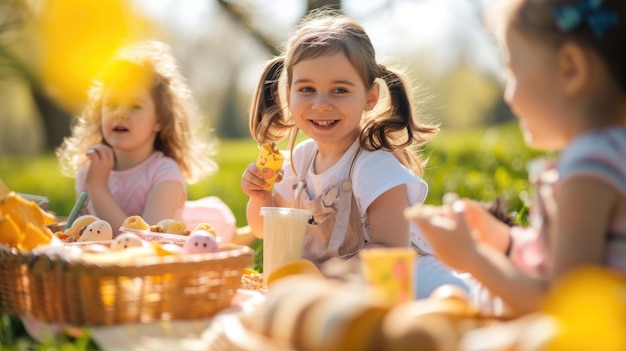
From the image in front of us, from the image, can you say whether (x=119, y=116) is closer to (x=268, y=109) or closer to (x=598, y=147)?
(x=268, y=109)

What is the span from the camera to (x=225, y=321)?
195 cm

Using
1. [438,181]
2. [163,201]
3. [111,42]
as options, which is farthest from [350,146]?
[111,42]

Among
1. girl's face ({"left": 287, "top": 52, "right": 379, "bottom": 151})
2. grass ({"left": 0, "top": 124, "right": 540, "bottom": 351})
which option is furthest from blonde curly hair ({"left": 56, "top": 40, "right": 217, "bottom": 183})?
girl's face ({"left": 287, "top": 52, "right": 379, "bottom": 151})

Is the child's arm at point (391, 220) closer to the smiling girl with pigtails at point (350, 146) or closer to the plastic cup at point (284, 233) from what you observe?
the smiling girl with pigtails at point (350, 146)

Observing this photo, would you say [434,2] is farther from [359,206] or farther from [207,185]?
[359,206]

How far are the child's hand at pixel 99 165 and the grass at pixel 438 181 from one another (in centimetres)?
150

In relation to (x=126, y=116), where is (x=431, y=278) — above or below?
below

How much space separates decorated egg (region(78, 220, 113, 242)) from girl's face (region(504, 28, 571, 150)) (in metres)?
1.75

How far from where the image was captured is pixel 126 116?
4.09 meters

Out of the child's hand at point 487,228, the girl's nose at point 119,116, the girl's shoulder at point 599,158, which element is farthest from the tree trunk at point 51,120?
the girl's shoulder at point 599,158

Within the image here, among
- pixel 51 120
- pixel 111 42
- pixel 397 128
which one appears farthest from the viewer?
pixel 51 120

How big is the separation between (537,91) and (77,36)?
8.43 metres

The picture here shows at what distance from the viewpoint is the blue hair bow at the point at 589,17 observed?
5.82ft

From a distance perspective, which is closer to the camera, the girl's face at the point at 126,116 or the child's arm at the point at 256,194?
the child's arm at the point at 256,194
